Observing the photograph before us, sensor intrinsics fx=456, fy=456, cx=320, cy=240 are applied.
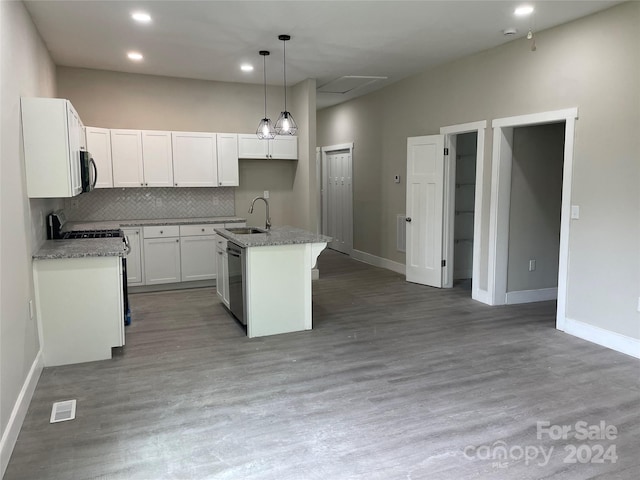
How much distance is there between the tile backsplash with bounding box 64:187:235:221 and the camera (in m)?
6.11

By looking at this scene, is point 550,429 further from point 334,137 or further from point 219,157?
point 334,137

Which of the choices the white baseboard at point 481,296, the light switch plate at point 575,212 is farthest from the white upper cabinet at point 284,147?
the light switch plate at point 575,212

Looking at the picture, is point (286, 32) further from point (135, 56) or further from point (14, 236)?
point (14, 236)

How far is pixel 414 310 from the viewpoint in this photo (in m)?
5.10

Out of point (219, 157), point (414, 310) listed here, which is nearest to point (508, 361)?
point (414, 310)

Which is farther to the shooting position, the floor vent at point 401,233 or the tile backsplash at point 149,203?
the floor vent at point 401,233

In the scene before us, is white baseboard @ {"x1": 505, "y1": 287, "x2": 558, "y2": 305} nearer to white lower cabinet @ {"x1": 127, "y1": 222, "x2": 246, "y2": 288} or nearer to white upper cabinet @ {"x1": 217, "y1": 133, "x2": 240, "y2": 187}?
white lower cabinet @ {"x1": 127, "y1": 222, "x2": 246, "y2": 288}

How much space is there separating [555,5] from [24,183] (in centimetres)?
445

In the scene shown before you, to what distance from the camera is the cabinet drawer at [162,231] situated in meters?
5.87

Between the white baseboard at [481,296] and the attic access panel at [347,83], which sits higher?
the attic access panel at [347,83]

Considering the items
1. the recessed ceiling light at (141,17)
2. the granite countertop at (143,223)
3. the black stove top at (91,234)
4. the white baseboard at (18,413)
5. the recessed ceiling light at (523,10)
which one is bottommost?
the white baseboard at (18,413)

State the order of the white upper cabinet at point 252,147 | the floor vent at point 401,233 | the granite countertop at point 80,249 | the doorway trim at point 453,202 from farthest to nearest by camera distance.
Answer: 1. the floor vent at point 401,233
2. the white upper cabinet at point 252,147
3. the doorway trim at point 453,202
4. the granite countertop at point 80,249

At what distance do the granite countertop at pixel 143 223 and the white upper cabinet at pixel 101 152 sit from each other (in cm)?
51

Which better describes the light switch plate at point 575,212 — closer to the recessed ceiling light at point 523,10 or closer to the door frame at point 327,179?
the recessed ceiling light at point 523,10
